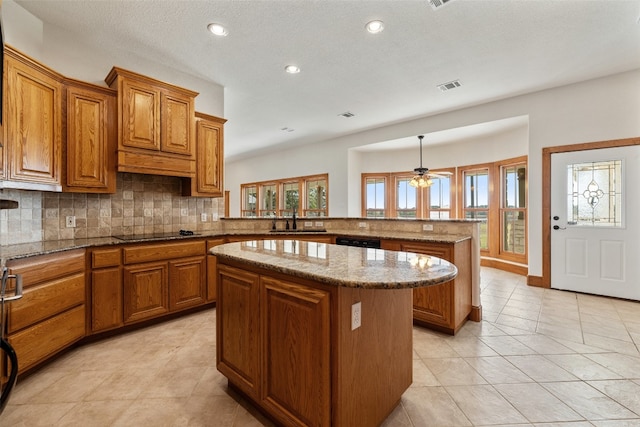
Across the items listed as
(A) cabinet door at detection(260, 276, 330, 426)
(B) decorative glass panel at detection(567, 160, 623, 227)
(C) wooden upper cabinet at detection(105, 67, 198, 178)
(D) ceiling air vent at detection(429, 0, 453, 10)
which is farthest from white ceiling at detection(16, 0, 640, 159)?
(A) cabinet door at detection(260, 276, 330, 426)

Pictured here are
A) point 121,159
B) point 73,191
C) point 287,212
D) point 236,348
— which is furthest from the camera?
point 287,212

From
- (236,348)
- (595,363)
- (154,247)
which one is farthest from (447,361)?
(154,247)

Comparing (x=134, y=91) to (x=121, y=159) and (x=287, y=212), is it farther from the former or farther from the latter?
(x=287, y=212)

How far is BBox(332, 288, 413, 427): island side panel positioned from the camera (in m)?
1.27

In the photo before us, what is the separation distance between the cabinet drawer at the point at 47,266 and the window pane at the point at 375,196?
19.6 ft

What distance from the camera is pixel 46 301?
2.09 m

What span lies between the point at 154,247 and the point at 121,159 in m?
0.90

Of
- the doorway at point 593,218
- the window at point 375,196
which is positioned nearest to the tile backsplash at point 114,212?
the window at point 375,196

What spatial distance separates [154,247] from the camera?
2.83 metres

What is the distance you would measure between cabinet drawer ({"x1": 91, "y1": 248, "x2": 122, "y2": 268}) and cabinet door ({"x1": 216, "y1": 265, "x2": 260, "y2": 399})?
4.50 ft

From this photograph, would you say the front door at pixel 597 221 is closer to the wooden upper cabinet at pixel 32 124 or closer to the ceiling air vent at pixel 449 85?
the ceiling air vent at pixel 449 85

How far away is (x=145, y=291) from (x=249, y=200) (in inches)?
276

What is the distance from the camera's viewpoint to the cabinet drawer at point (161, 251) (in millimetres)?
2686

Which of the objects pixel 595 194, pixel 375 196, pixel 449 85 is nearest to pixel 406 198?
pixel 375 196
